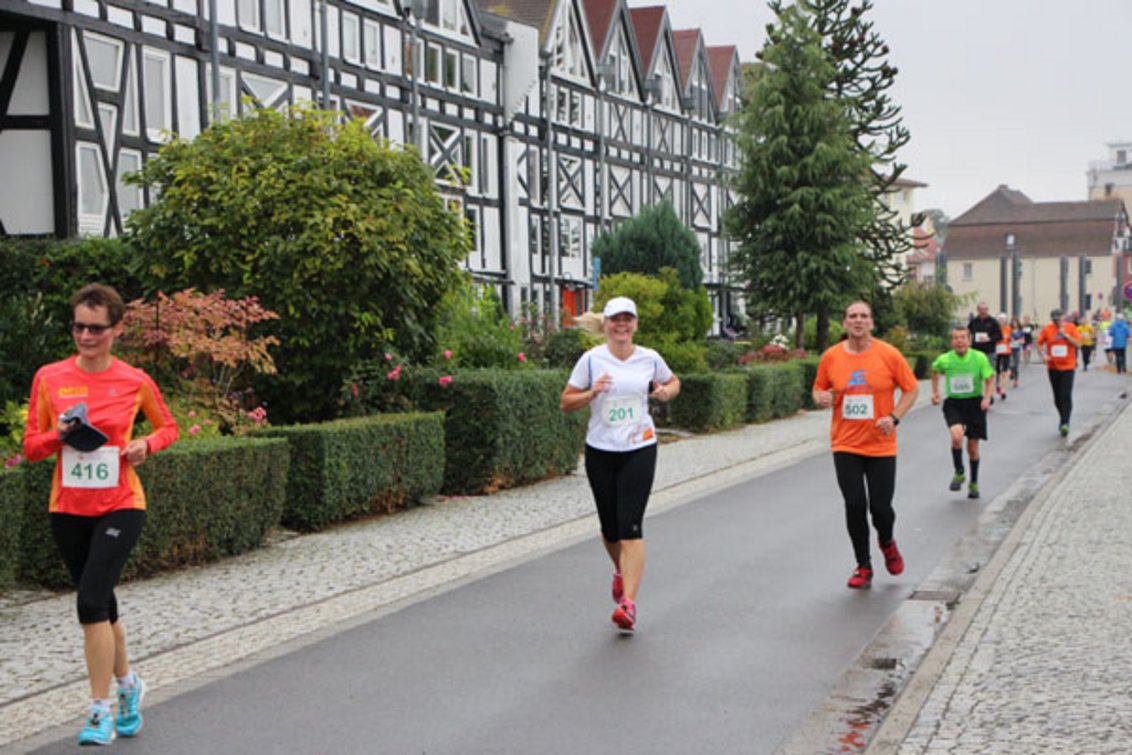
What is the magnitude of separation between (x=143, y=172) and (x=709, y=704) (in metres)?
11.9

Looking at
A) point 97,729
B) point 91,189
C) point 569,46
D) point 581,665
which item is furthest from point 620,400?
point 569,46

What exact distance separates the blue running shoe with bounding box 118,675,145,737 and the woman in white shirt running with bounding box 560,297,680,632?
306 centimetres

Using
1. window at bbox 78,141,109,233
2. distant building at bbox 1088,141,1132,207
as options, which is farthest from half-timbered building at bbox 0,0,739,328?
distant building at bbox 1088,141,1132,207

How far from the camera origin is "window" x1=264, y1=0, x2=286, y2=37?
1260 inches

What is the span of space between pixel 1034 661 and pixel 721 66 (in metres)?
67.3

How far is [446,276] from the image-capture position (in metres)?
16.6

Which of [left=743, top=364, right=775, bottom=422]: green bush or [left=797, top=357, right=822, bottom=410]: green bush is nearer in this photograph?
[left=743, top=364, right=775, bottom=422]: green bush

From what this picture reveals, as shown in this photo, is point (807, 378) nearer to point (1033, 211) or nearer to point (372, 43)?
point (372, 43)

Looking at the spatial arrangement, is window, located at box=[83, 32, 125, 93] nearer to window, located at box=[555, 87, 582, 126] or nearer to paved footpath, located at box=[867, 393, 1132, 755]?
paved footpath, located at box=[867, 393, 1132, 755]

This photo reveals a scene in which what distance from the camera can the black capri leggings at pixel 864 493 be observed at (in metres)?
10.2

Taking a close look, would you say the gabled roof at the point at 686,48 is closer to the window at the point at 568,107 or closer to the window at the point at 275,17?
the window at the point at 568,107

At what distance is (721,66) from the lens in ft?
238

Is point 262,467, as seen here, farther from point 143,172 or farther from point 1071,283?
point 1071,283

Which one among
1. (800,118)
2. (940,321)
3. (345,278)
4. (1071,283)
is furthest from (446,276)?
(1071,283)
